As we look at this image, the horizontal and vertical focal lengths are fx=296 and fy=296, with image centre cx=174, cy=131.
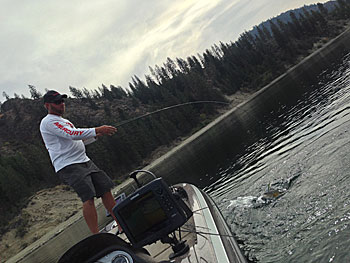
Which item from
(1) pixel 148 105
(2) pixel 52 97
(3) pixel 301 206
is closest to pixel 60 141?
(2) pixel 52 97

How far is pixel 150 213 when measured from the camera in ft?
11.5

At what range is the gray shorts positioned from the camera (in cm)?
514

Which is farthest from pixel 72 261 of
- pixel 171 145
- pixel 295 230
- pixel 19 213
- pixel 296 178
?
pixel 171 145

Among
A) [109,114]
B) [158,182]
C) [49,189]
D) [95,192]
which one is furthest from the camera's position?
[109,114]

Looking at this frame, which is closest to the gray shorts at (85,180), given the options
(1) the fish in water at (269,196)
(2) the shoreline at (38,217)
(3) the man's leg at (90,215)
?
(3) the man's leg at (90,215)

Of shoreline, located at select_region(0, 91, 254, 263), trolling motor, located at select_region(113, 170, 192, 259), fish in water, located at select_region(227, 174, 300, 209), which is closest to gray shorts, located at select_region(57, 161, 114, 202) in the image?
trolling motor, located at select_region(113, 170, 192, 259)

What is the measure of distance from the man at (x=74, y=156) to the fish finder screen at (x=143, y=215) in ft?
6.01

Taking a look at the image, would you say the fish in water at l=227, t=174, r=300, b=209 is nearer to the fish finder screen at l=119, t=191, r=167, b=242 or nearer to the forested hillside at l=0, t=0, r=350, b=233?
the fish finder screen at l=119, t=191, r=167, b=242

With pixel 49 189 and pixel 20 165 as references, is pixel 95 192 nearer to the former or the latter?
pixel 49 189

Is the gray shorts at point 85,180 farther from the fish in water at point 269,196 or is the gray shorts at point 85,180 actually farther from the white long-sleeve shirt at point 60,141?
the fish in water at point 269,196

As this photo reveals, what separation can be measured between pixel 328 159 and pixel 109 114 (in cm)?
14174

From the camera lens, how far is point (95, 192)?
536 cm

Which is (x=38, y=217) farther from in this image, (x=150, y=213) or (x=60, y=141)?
(x=150, y=213)

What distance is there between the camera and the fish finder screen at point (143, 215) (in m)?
3.45
